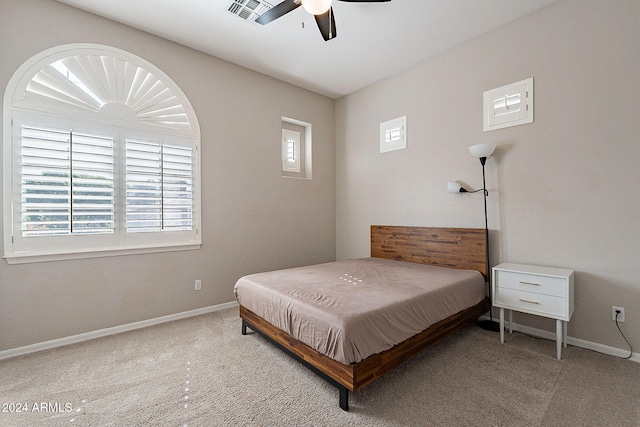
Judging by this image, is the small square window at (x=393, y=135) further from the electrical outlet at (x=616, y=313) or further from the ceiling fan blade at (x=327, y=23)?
the electrical outlet at (x=616, y=313)

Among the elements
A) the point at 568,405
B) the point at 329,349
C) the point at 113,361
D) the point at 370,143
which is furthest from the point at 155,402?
the point at 370,143

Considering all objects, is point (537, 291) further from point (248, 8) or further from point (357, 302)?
point (248, 8)

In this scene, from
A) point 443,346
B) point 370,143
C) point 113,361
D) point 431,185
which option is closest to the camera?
point 113,361

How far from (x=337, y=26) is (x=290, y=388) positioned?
3277mm

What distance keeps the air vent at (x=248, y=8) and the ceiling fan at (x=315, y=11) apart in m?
0.28

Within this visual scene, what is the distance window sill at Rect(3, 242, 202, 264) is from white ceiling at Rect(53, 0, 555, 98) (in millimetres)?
2269

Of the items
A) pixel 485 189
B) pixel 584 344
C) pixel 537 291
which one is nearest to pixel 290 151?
pixel 485 189

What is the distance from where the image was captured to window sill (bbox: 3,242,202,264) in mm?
2344

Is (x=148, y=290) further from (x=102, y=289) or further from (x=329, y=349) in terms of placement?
(x=329, y=349)

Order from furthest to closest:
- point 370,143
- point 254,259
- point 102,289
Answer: point 370,143 → point 254,259 → point 102,289

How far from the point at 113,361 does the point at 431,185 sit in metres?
3.66

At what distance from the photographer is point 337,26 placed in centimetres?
287

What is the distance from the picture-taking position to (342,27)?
2.88 meters

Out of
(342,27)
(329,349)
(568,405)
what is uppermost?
(342,27)
